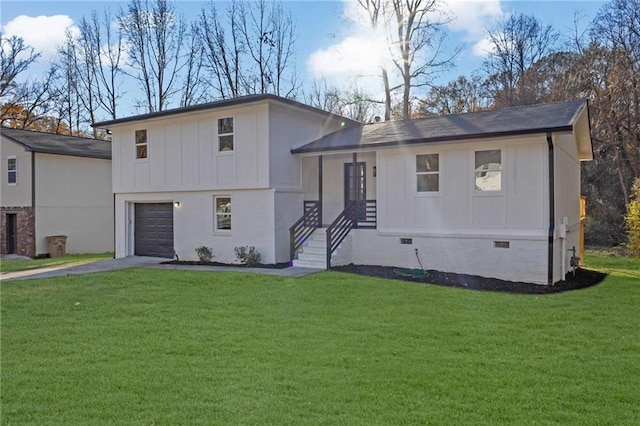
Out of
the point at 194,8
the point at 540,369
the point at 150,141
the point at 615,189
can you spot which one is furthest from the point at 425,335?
the point at 194,8

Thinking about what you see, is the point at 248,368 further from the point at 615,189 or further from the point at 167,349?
the point at 615,189

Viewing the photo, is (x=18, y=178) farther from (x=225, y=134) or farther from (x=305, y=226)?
(x=305, y=226)

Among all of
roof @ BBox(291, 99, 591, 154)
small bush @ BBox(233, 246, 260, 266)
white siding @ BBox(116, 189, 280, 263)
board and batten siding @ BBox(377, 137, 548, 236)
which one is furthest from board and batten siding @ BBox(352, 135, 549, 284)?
small bush @ BBox(233, 246, 260, 266)

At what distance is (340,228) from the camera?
45.9 ft

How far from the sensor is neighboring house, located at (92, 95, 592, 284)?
12.0m

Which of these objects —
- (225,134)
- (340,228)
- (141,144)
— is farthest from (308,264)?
(141,144)

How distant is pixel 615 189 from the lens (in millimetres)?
26328

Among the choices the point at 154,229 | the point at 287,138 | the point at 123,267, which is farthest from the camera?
the point at 154,229

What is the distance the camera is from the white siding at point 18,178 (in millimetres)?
21938

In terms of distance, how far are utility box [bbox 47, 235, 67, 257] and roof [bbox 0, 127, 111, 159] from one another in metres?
3.74

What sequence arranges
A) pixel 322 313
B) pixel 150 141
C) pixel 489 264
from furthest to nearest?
pixel 150 141 < pixel 489 264 < pixel 322 313

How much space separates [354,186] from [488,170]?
181 inches

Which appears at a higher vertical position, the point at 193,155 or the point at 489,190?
the point at 193,155

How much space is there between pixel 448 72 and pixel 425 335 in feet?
82.0
